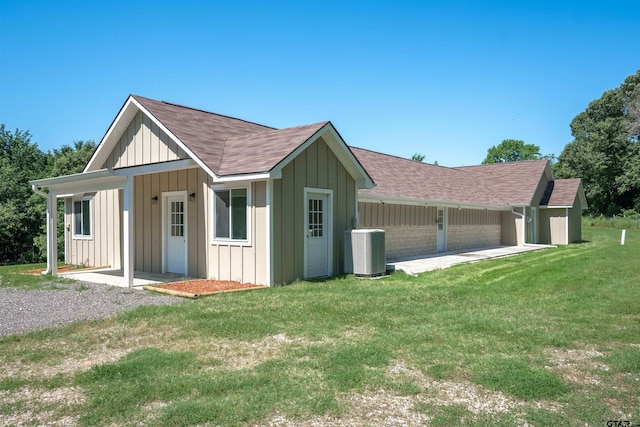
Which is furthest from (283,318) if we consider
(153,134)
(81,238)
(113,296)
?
(81,238)

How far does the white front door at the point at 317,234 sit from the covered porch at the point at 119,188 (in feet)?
9.66

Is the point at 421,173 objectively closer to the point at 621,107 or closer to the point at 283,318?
the point at 283,318

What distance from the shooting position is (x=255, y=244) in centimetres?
1077

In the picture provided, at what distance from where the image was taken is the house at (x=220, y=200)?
1084 centimetres

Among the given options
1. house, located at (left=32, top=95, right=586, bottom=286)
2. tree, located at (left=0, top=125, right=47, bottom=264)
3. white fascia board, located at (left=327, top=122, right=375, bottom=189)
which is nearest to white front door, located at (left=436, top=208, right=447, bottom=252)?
house, located at (left=32, top=95, right=586, bottom=286)

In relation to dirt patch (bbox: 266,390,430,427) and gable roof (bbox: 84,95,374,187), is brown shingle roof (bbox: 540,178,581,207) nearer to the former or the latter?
gable roof (bbox: 84,95,374,187)

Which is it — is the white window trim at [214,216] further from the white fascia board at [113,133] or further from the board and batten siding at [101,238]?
the board and batten siding at [101,238]

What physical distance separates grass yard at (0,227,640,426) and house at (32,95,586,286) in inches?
93.7

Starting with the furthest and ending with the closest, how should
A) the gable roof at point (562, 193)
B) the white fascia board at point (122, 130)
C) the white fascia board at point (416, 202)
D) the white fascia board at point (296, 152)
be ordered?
1. the gable roof at point (562, 193)
2. the white fascia board at point (416, 202)
3. the white fascia board at point (122, 130)
4. the white fascia board at point (296, 152)

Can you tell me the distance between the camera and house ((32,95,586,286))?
10836 millimetres

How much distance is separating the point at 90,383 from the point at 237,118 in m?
11.9

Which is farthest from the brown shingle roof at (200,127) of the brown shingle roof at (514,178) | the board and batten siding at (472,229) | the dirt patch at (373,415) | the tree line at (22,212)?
the brown shingle roof at (514,178)

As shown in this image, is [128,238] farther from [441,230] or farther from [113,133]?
[441,230]

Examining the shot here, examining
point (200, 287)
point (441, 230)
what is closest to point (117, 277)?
point (200, 287)
